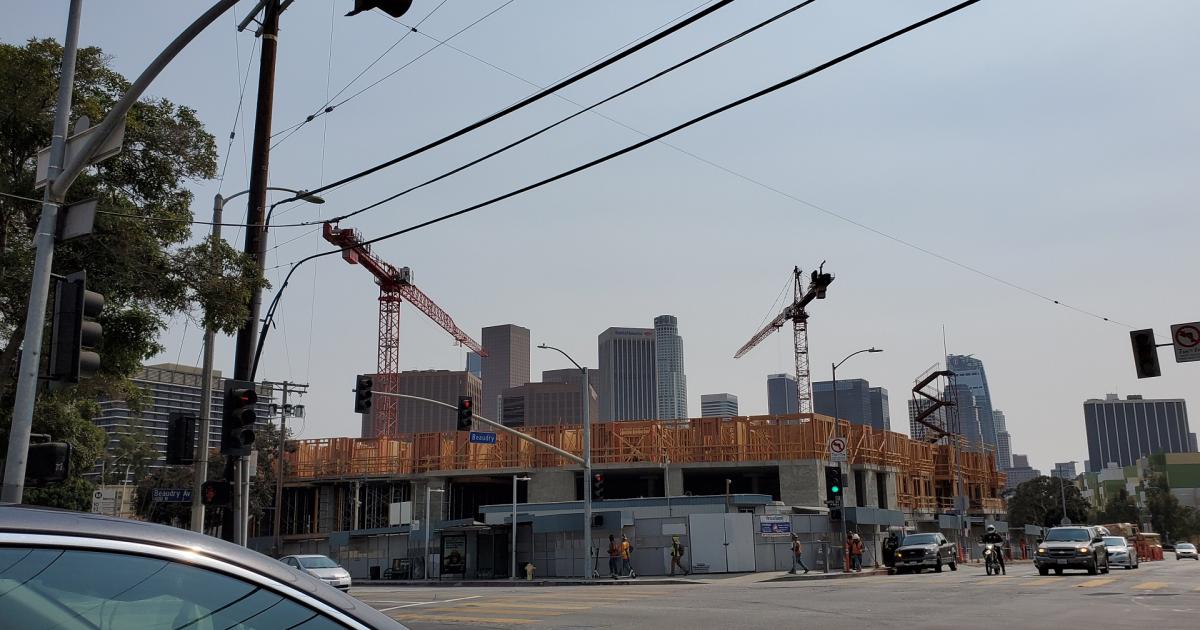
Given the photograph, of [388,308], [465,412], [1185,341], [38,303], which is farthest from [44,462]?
[388,308]

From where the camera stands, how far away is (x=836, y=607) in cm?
1911

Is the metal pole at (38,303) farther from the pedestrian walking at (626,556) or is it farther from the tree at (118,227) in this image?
the pedestrian walking at (626,556)

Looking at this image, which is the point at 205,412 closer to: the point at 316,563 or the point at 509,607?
the point at 509,607

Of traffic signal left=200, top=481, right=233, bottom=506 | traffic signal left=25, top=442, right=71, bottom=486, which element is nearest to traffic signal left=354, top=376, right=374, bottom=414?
traffic signal left=200, top=481, right=233, bottom=506

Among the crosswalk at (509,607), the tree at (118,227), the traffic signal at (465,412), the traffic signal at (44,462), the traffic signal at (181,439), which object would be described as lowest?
the crosswalk at (509,607)

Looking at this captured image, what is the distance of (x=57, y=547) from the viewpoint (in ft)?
6.40

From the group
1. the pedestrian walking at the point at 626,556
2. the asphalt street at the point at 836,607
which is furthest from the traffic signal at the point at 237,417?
the pedestrian walking at the point at 626,556

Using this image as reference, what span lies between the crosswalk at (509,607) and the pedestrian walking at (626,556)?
40.1ft

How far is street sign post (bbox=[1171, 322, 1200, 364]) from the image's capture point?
2342 cm

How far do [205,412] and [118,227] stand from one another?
503cm

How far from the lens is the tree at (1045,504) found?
371ft

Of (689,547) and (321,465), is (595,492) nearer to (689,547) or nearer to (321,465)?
(689,547)

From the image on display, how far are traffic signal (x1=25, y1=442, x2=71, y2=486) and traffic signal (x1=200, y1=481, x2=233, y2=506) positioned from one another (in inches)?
193

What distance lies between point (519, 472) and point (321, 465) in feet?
50.5
